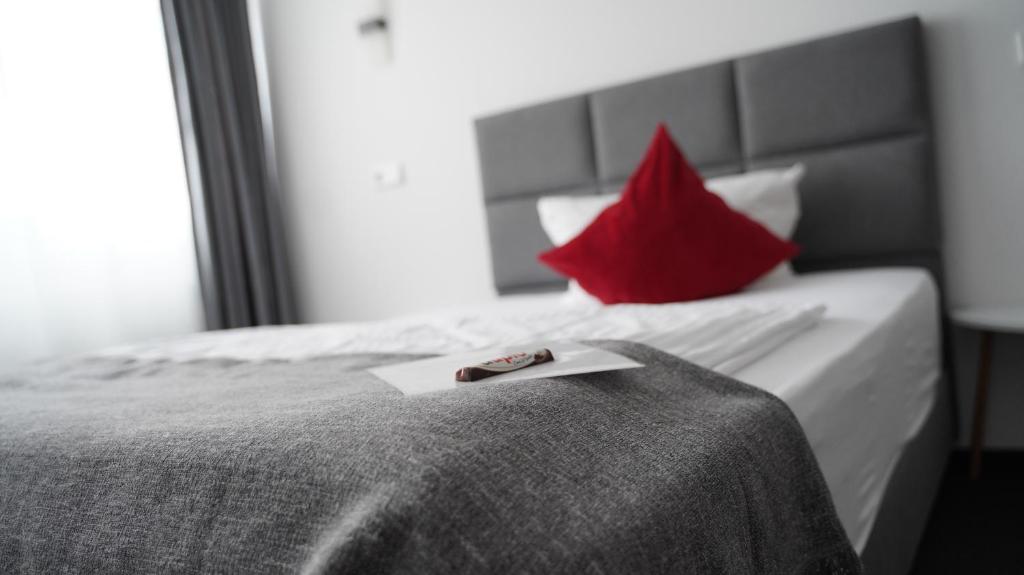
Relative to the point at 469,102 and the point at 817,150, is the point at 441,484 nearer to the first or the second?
the point at 817,150

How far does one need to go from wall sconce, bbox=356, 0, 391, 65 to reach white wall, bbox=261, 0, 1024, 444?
5 centimetres

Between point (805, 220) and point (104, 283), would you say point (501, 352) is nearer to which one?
point (805, 220)

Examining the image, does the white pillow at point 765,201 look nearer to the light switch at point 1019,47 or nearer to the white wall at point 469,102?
the white wall at point 469,102

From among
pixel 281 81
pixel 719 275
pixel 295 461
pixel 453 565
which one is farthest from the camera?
pixel 281 81

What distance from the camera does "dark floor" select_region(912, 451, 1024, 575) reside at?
1.69m

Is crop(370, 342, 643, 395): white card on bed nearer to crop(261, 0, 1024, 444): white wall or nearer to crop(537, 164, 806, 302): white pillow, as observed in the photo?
crop(537, 164, 806, 302): white pillow

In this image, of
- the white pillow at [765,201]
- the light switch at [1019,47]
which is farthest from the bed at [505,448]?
the light switch at [1019,47]

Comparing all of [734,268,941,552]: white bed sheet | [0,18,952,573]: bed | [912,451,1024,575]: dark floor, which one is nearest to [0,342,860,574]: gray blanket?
[0,18,952,573]: bed

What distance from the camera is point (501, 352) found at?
1.14 m

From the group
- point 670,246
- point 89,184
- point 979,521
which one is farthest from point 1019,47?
point 89,184

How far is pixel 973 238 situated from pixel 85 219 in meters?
3.17

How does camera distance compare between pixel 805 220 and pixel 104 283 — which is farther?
pixel 104 283

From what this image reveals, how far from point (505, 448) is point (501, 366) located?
0.84ft

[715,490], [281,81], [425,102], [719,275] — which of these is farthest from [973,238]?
[281,81]
